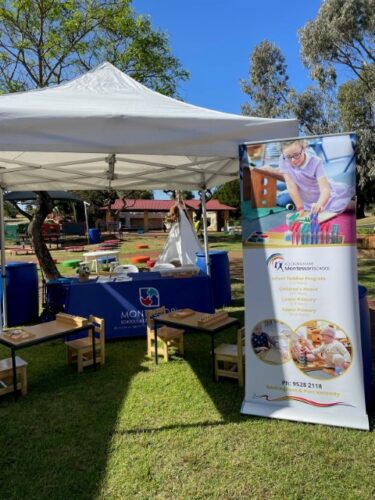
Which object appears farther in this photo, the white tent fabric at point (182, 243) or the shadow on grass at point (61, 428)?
the white tent fabric at point (182, 243)

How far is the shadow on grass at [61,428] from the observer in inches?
101

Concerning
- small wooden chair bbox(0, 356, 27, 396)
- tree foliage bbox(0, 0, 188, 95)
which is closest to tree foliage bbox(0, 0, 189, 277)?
tree foliage bbox(0, 0, 188, 95)

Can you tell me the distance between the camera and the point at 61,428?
Answer: 10.5 feet

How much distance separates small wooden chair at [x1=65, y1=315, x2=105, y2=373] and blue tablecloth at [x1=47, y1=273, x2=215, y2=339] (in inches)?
25.1

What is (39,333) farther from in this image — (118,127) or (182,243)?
(182,243)

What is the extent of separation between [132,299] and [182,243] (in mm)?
3445

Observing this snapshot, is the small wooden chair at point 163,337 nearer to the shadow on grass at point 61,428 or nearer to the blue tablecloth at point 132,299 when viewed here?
the shadow on grass at point 61,428

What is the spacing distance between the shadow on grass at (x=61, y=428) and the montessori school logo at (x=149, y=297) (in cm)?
88

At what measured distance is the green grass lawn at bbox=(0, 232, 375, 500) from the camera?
247 centimetres

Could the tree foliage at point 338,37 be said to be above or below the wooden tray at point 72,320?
above

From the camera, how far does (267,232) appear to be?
3.20m

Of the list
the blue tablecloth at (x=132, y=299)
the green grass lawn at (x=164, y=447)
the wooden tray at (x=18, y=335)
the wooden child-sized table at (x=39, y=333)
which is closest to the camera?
the green grass lawn at (x=164, y=447)

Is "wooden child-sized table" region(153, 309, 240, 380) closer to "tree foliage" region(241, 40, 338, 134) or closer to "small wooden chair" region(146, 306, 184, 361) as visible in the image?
"small wooden chair" region(146, 306, 184, 361)

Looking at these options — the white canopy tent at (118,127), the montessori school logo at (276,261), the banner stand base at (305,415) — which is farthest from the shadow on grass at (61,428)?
the white canopy tent at (118,127)
